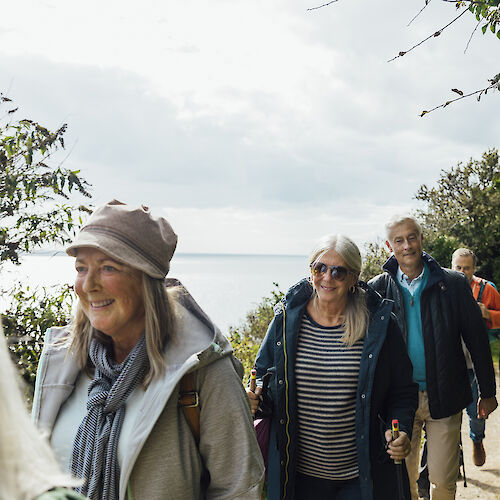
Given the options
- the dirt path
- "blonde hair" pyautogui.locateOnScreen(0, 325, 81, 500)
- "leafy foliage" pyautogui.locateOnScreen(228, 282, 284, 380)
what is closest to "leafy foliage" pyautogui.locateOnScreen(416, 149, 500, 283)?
"leafy foliage" pyautogui.locateOnScreen(228, 282, 284, 380)

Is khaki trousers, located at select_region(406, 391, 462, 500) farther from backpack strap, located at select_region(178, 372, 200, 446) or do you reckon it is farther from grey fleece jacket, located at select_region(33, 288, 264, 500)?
backpack strap, located at select_region(178, 372, 200, 446)

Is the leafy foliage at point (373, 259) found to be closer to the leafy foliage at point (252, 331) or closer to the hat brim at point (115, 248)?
the leafy foliage at point (252, 331)

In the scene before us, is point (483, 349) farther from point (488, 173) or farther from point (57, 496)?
point (488, 173)

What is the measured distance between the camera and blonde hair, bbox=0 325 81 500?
2.80ft

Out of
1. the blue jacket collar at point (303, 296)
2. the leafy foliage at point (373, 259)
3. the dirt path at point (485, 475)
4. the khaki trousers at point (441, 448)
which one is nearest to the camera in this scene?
the blue jacket collar at point (303, 296)

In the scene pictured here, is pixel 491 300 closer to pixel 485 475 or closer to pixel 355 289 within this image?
pixel 485 475

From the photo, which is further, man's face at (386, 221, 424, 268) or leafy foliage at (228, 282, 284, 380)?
leafy foliage at (228, 282, 284, 380)

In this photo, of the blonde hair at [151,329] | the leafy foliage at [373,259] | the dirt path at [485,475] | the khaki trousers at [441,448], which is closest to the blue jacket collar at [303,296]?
the khaki trousers at [441,448]

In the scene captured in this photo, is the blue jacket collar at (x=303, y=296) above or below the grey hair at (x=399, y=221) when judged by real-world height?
below

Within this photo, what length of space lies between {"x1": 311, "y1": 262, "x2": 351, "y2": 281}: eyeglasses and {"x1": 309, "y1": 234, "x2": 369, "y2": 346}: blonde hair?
1.4 inches

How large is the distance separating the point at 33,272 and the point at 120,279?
339 cm

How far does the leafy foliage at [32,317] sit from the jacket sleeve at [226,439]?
3.26 metres

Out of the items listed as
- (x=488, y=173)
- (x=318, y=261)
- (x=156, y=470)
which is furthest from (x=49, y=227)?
(x=488, y=173)

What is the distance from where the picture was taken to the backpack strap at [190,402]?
201cm
